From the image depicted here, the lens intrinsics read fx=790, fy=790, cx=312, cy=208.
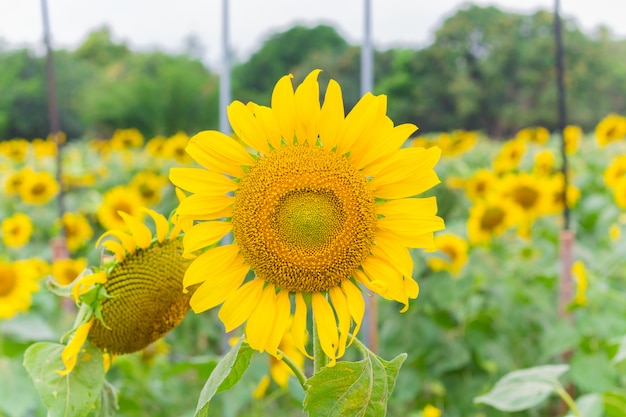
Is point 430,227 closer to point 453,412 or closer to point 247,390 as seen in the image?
point 247,390

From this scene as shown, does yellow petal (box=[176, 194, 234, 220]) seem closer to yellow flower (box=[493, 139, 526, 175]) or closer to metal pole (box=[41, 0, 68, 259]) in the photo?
metal pole (box=[41, 0, 68, 259])

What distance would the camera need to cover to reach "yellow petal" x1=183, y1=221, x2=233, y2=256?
562 mm

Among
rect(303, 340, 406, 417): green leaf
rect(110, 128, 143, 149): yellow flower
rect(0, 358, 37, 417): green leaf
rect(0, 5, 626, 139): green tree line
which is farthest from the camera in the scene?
rect(0, 5, 626, 139): green tree line

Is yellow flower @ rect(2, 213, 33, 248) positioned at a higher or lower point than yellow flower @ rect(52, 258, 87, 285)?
lower

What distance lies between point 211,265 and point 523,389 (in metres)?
0.56

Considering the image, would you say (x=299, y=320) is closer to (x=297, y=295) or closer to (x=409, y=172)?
(x=297, y=295)

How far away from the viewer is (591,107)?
15.0 m

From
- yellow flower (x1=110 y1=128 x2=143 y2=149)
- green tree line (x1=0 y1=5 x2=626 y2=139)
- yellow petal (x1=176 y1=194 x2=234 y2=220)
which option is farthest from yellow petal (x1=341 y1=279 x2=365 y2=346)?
green tree line (x1=0 y1=5 x2=626 y2=139)

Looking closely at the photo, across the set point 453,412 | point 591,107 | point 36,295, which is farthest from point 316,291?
point 591,107

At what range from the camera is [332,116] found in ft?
1.78

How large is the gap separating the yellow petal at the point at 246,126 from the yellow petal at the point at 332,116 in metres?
0.04

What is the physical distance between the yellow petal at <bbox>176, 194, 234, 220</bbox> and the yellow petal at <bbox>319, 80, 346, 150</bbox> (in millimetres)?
85

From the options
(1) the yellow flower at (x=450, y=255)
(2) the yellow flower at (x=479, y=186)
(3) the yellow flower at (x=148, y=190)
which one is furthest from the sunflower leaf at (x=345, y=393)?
A: (3) the yellow flower at (x=148, y=190)

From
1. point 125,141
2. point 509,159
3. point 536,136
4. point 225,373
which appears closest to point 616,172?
point 509,159
